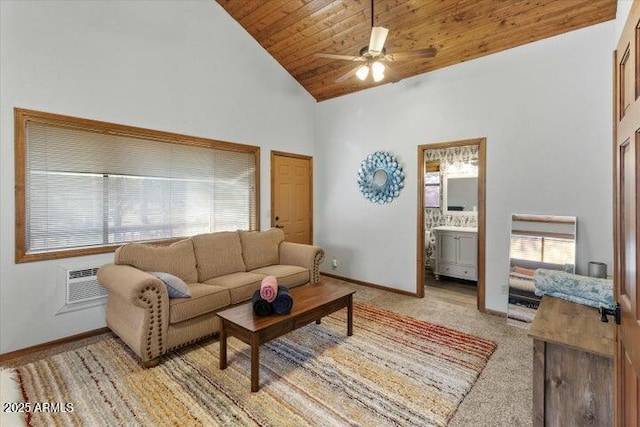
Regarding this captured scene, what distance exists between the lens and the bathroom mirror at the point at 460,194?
16.8 ft

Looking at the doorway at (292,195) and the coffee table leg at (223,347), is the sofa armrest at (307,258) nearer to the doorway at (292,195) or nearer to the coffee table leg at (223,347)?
the doorway at (292,195)

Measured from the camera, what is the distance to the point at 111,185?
3.25m

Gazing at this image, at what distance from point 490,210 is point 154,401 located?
3.74 meters

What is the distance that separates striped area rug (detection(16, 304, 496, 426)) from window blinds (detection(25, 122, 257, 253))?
1183mm

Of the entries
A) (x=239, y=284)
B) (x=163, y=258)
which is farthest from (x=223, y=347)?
(x=163, y=258)

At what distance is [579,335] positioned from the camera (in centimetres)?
156

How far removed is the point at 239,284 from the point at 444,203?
3.92 m

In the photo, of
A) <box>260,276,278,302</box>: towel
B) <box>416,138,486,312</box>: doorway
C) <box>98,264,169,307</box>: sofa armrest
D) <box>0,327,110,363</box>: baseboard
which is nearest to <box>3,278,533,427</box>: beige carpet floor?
<box>0,327,110,363</box>: baseboard

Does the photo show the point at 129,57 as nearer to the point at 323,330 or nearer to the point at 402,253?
the point at 323,330

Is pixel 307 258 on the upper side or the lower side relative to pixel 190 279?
upper

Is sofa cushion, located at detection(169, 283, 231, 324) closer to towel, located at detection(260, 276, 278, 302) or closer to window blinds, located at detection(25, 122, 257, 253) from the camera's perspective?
towel, located at detection(260, 276, 278, 302)

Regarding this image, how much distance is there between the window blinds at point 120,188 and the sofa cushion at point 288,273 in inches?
41.0

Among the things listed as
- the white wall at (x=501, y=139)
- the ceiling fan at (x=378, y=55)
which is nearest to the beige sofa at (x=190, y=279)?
the white wall at (x=501, y=139)

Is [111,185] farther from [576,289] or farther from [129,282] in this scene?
[576,289]
